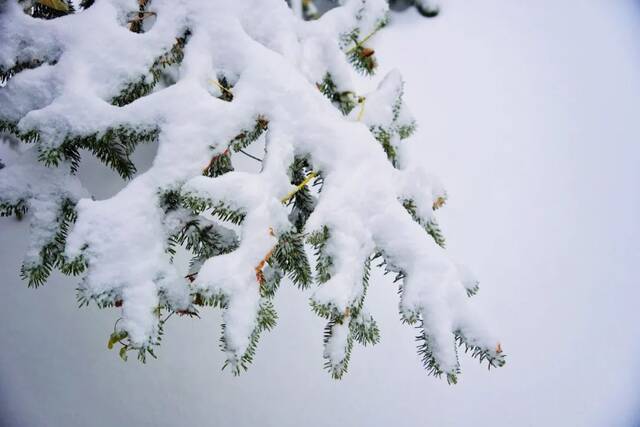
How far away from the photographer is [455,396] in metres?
2.47

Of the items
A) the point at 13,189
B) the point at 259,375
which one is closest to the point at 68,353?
the point at 259,375

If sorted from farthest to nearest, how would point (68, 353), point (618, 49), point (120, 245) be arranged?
point (618, 49) < point (68, 353) < point (120, 245)

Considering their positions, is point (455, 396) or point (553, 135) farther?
point (553, 135)

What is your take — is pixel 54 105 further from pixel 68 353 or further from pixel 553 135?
pixel 553 135

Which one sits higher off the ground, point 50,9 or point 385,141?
point 385,141

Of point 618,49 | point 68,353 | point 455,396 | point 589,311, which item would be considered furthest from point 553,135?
point 68,353

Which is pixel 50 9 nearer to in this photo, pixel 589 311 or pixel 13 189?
pixel 13 189

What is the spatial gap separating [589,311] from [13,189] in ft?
11.1

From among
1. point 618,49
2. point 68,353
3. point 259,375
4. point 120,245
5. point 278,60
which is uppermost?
point 618,49

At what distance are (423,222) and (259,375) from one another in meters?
1.67

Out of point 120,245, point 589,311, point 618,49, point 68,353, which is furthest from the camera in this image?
point 618,49

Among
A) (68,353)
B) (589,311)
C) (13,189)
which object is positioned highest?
(13,189)

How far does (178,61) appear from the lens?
1253 mm

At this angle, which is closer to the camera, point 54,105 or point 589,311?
point 54,105
